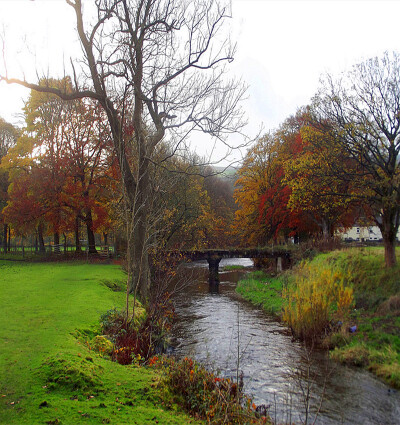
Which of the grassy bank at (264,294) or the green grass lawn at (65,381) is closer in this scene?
the green grass lawn at (65,381)

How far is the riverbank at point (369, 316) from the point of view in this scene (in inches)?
406

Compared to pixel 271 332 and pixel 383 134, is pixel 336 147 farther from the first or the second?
pixel 271 332

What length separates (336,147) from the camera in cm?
1716

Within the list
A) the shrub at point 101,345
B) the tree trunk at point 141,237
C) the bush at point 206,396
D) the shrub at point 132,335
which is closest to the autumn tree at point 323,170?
the tree trunk at point 141,237

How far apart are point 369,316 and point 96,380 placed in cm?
1112

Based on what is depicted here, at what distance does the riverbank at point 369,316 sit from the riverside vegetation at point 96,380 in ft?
16.9

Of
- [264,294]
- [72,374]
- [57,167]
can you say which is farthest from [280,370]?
[57,167]

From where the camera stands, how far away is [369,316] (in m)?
13.5

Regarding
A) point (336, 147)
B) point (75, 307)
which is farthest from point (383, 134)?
point (75, 307)

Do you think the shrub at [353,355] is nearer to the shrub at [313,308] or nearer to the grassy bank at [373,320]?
the grassy bank at [373,320]

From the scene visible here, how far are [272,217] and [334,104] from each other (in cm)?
1768

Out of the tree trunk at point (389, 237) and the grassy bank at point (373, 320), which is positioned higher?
the tree trunk at point (389, 237)

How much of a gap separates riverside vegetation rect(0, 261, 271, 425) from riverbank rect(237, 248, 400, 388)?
202 inches

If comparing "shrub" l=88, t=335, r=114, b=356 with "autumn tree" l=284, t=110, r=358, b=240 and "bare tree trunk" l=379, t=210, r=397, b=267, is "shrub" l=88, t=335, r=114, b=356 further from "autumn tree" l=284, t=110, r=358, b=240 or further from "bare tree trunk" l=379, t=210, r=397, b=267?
"bare tree trunk" l=379, t=210, r=397, b=267
